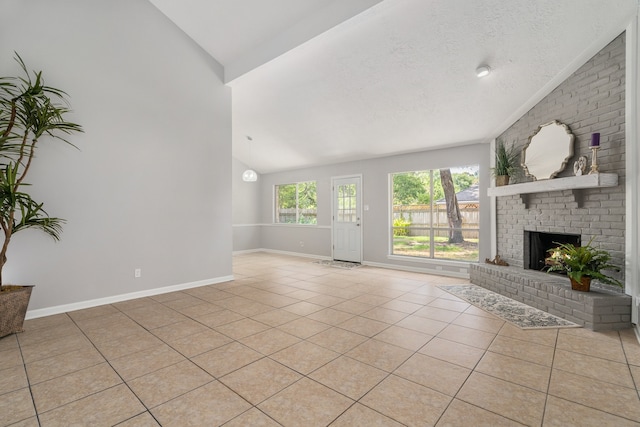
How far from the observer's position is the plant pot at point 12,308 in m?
2.72

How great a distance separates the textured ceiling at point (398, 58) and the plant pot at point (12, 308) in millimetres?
3752

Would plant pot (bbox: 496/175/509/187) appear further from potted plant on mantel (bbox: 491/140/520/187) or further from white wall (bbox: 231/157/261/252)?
white wall (bbox: 231/157/261/252)

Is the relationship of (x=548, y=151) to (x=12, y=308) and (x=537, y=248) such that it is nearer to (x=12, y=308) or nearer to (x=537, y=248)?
(x=537, y=248)

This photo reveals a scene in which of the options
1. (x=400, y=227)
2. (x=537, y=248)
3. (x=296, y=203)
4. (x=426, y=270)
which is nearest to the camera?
(x=537, y=248)

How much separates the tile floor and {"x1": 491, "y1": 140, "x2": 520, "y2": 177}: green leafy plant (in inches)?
85.6

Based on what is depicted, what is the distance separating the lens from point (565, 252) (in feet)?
10.6

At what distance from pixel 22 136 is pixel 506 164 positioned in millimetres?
6003

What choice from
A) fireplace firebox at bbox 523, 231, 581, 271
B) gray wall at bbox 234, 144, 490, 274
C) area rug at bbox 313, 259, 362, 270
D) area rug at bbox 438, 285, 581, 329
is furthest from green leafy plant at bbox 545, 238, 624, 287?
area rug at bbox 313, 259, 362, 270

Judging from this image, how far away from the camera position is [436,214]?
231 inches

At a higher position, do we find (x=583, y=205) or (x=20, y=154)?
(x=20, y=154)

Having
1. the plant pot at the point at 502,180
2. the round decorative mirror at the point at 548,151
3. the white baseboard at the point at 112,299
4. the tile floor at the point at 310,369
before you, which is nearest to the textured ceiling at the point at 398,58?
the round decorative mirror at the point at 548,151

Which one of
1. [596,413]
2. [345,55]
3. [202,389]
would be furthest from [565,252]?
[202,389]

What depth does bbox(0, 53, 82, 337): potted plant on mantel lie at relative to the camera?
276 cm

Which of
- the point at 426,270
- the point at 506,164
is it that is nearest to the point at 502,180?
the point at 506,164
